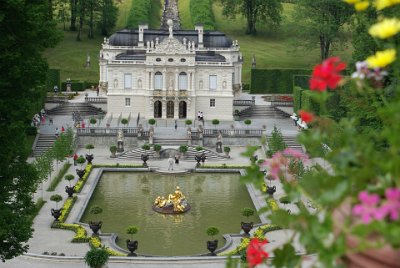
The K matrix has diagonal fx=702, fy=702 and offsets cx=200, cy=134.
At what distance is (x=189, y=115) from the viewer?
74.9m

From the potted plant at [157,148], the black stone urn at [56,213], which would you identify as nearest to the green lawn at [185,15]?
the potted plant at [157,148]

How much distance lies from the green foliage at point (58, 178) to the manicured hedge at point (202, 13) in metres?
46.5

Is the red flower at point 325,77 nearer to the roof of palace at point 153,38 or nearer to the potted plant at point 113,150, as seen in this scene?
the potted plant at point 113,150

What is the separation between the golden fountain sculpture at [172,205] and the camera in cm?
4391

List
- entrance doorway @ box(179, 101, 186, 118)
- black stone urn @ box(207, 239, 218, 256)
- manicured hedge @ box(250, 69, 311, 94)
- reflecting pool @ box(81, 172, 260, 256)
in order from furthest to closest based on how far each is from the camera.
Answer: manicured hedge @ box(250, 69, 311, 94)
entrance doorway @ box(179, 101, 186, 118)
reflecting pool @ box(81, 172, 260, 256)
black stone urn @ box(207, 239, 218, 256)

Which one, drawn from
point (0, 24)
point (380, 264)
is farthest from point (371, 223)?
point (0, 24)

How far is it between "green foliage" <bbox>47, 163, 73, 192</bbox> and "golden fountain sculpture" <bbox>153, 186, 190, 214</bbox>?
8.94m

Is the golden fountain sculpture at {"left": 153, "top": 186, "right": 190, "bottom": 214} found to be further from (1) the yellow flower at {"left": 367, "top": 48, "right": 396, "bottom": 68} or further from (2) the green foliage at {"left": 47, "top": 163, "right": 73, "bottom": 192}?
(1) the yellow flower at {"left": 367, "top": 48, "right": 396, "bottom": 68}

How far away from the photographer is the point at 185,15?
11800 centimetres

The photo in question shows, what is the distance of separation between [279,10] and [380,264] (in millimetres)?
100015

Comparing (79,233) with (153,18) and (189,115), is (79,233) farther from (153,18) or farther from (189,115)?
(153,18)

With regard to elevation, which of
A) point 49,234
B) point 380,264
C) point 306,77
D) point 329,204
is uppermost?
point 329,204

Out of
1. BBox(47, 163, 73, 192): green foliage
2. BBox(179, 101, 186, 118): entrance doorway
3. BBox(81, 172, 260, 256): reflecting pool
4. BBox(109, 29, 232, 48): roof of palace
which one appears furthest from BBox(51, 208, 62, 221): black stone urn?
BBox(109, 29, 232, 48): roof of palace

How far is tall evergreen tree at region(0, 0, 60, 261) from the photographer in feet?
80.4
